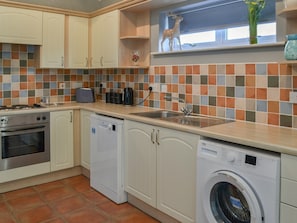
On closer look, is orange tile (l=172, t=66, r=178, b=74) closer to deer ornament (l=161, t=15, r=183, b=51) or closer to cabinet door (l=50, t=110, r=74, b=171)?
deer ornament (l=161, t=15, r=183, b=51)

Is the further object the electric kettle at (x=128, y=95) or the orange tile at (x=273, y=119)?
the electric kettle at (x=128, y=95)

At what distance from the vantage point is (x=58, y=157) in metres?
3.56

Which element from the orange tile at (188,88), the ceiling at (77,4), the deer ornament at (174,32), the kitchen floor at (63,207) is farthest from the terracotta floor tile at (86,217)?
the ceiling at (77,4)

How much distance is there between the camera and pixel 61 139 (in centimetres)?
357

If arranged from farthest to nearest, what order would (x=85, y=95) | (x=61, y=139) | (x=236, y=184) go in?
(x=85, y=95)
(x=61, y=139)
(x=236, y=184)

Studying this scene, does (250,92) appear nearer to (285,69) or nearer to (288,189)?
(285,69)

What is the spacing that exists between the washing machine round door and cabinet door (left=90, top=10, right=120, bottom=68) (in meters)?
2.04

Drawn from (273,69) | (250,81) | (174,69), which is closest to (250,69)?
(250,81)

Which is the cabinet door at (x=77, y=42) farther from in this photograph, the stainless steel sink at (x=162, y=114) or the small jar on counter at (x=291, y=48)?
the small jar on counter at (x=291, y=48)

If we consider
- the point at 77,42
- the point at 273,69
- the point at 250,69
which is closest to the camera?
the point at 273,69

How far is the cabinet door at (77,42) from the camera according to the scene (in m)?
3.85

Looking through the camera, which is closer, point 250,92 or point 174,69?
point 250,92

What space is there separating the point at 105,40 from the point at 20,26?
3.23 feet

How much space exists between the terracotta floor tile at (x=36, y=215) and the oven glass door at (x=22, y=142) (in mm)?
725
